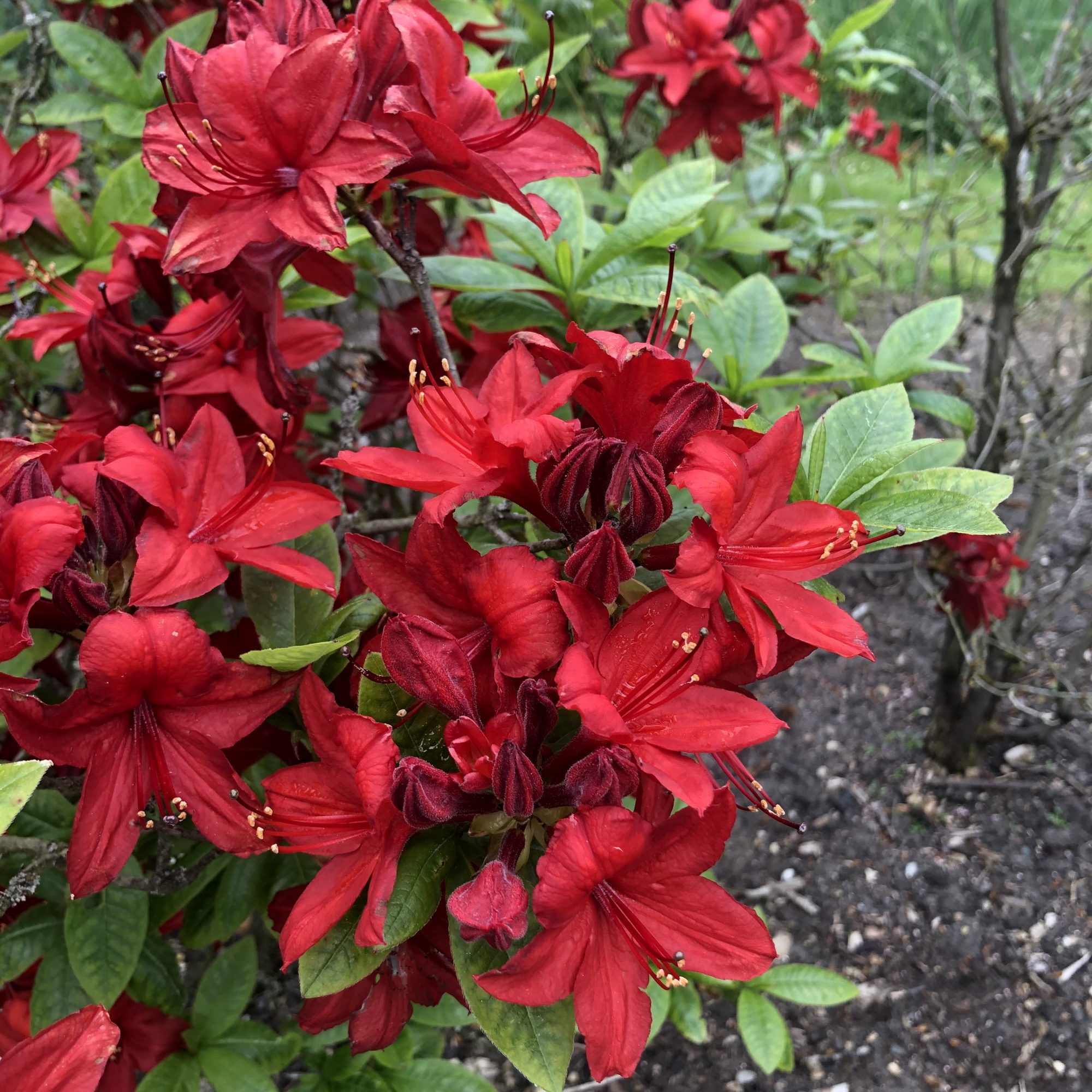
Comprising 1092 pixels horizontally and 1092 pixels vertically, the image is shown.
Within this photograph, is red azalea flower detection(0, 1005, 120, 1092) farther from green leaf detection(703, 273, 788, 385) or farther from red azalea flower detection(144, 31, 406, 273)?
green leaf detection(703, 273, 788, 385)

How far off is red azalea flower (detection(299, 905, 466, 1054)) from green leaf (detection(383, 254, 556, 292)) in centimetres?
72

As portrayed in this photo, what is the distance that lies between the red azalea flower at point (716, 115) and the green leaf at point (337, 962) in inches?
60.0

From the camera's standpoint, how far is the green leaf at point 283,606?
90cm

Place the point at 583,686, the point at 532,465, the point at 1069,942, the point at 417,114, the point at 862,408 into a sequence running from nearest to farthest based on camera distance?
the point at 583,686
the point at 417,114
the point at 862,408
the point at 532,465
the point at 1069,942

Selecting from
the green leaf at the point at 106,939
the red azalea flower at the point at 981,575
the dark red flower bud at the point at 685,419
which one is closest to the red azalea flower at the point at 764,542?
the dark red flower bud at the point at 685,419

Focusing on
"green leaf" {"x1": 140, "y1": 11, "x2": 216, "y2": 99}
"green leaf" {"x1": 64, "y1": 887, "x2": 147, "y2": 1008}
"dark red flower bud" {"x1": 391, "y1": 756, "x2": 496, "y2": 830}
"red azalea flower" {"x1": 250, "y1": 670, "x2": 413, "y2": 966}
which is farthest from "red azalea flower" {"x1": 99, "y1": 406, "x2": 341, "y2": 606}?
"green leaf" {"x1": 140, "y1": 11, "x2": 216, "y2": 99}

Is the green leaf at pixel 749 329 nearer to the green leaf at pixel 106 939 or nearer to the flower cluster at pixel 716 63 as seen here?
the flower cluster at pixel 716 63

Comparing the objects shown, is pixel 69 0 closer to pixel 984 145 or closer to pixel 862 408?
pixel 862 408

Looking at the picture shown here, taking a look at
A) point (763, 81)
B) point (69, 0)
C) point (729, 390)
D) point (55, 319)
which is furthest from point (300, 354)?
point (69, 0)

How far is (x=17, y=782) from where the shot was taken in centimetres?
56

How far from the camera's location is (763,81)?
5.62 feet

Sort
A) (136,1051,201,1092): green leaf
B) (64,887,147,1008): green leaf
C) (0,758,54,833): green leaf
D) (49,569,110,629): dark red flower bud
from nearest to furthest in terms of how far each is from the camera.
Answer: (0,758,54,833): green leaf, (49,569,110,629): dark red flower bud, (64,887,147,1008): green leaf, (136,1051,201,1092): green leaf

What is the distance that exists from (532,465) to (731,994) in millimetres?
1232

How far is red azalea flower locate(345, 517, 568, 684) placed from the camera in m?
0.69
